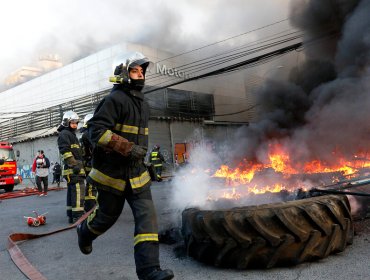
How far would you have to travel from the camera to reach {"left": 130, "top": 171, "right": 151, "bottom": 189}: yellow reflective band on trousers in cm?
243

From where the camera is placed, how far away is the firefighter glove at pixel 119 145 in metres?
2.35

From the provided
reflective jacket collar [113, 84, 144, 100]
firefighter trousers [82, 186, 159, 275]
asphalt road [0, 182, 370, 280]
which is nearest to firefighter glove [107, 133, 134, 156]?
firefighter trousers [82, 186, 159, 275]

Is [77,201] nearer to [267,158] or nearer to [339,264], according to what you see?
[267,158]

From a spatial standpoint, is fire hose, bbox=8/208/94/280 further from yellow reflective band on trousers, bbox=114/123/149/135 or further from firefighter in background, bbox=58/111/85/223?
yellow reflective band on trousers, bbox=114/123/149/135

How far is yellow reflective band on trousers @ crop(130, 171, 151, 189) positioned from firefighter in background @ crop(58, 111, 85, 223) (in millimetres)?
3113

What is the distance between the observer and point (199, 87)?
21.0 m

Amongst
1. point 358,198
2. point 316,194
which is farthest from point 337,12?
point 316,194

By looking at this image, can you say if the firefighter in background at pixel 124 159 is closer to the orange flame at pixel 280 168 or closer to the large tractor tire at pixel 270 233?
the large tractor tire at pixel 270 233

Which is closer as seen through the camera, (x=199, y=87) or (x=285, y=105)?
(x=285, y=105)

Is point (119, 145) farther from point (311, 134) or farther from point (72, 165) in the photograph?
point (311, 134)

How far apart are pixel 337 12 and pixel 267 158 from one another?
3449 millimetres

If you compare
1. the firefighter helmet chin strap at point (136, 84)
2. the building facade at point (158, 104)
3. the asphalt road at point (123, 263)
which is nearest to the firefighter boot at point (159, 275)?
the asphalt road at point (123, 263)

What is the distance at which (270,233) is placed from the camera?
2521 mm

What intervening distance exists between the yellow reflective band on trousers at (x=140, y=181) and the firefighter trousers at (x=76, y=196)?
317 centimetres
